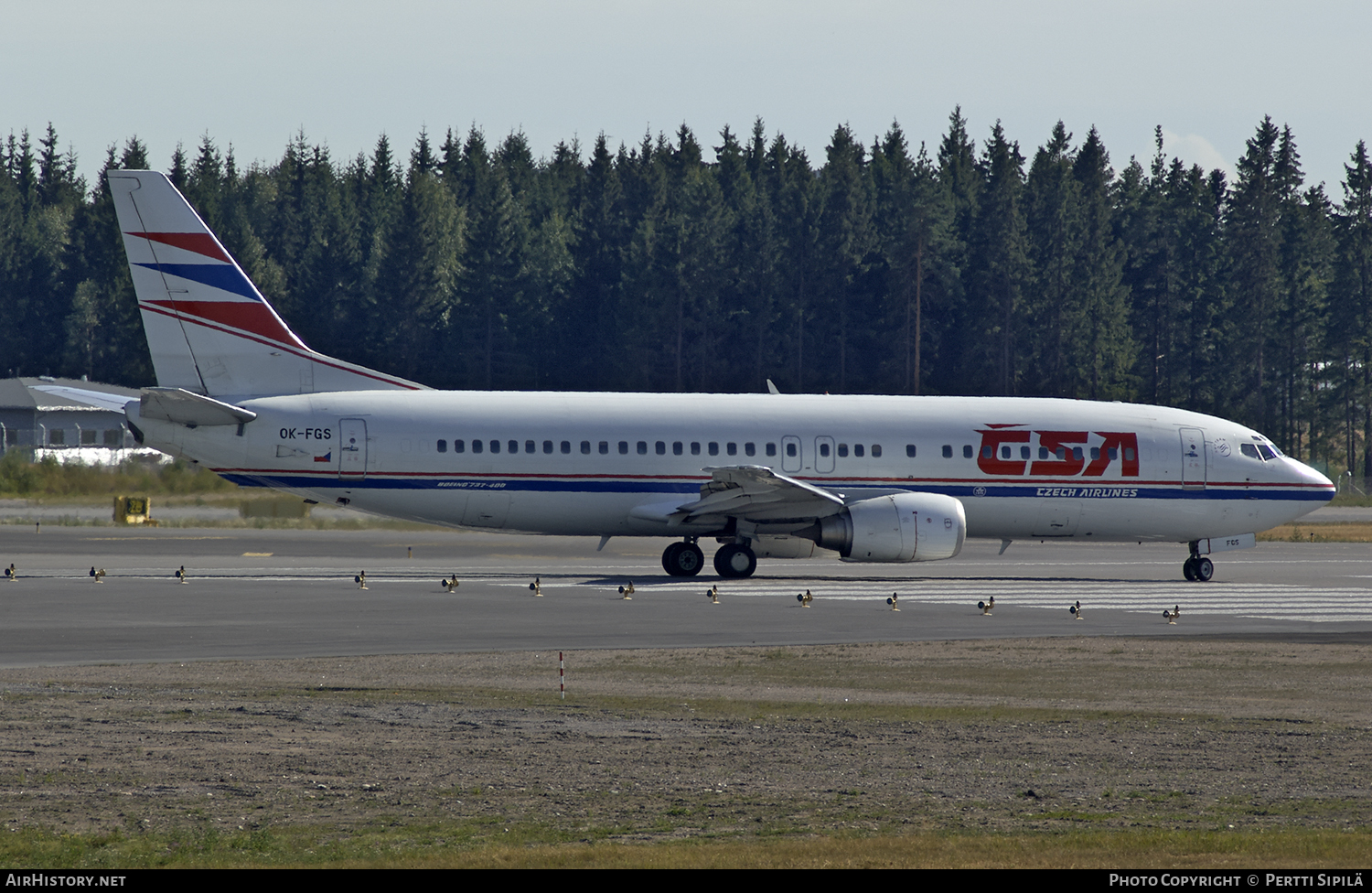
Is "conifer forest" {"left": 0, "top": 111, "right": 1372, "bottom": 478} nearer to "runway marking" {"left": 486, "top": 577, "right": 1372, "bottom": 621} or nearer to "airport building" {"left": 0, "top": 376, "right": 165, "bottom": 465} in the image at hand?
"airport building" {"left": 0, "top": 376, "right": 165, "bottom": 465}

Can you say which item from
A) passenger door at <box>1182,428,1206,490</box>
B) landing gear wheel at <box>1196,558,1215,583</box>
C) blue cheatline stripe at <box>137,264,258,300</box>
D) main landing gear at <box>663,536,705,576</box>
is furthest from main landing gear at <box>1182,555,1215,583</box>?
blue cheatline stripe at <box>137,264,258,300</box>

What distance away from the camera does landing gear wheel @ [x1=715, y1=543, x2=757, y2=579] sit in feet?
108

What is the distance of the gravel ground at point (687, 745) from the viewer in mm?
11055

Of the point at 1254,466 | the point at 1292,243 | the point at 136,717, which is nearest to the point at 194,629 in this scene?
the point at 136,717

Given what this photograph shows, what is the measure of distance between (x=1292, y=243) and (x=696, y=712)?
3909 inches

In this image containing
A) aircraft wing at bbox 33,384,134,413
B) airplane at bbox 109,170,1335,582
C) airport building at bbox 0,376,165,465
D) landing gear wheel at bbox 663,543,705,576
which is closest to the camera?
airplane at bbox 109,170,1335,582

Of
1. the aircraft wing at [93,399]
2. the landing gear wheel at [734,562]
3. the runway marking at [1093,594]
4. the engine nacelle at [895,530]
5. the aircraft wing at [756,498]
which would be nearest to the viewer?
the runway marking at [1093,594]

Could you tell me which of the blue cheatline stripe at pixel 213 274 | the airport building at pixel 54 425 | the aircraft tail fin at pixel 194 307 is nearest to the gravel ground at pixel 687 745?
the aircraft tail fin at pixel 194 307

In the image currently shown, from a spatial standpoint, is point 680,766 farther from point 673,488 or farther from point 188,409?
point 188,409

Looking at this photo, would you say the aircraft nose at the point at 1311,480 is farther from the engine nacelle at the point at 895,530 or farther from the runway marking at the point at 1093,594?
the engine nacelle at the point at 895,530

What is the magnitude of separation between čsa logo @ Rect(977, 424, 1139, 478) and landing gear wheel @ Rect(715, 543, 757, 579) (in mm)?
5843

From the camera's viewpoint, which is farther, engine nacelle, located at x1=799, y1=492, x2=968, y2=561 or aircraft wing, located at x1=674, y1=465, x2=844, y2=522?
engine nacelle, located at x1=799, y1=492, x2=968, y2=561

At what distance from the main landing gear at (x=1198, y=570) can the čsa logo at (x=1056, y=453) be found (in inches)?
94.4

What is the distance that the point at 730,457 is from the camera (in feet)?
112
